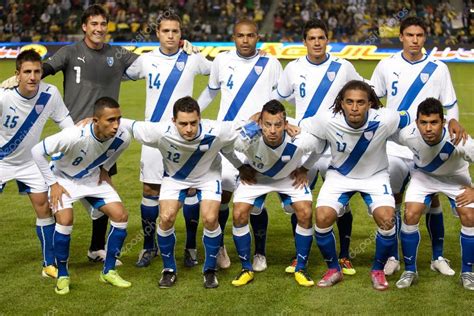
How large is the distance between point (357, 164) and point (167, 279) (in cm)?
196

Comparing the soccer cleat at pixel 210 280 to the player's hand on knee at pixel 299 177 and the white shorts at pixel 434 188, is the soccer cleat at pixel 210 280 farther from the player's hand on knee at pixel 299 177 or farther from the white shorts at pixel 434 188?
the white shorts at pixel 434 188

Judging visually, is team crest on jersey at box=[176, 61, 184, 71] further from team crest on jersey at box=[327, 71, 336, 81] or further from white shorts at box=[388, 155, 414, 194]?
white shorts at box=[388, 155, 414, 194]

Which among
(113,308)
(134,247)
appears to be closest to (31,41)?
(134,247)

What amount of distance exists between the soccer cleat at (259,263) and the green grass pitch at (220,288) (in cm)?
9

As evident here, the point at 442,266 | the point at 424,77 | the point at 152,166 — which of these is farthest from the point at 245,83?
the point at 442,266

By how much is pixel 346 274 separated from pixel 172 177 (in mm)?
1822

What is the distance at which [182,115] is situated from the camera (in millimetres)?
6832

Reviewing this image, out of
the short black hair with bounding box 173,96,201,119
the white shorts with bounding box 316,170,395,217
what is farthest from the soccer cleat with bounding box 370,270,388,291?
the short black hair with bounding box 173,96,201,119

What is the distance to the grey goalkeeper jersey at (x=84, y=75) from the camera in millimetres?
7684

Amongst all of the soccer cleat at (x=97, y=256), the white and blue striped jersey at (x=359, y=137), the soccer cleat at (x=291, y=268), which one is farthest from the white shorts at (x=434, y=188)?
the soccer cleat at (x=97, y=256)

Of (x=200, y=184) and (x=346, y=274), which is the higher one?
(x=200, y=184)

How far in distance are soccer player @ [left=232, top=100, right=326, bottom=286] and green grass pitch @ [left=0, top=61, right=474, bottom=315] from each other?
0.30 m

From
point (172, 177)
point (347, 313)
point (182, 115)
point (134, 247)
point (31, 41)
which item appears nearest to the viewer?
point (347, 313)

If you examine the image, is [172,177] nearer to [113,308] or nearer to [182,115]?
[182,115]
